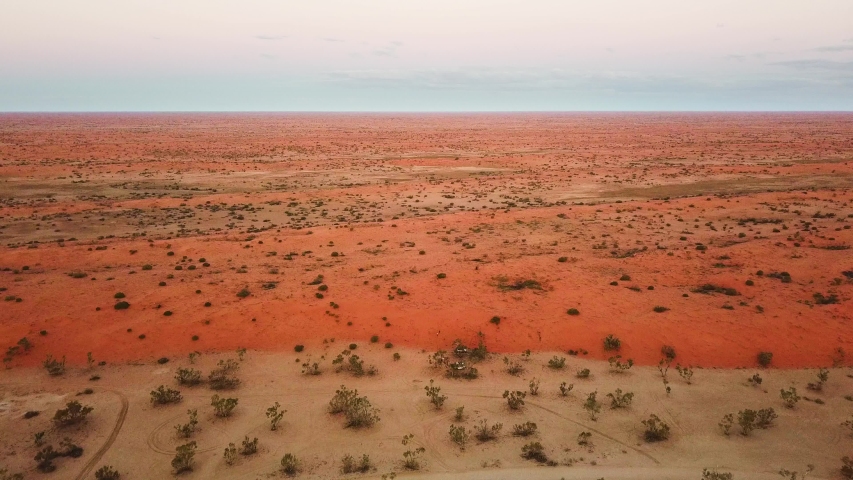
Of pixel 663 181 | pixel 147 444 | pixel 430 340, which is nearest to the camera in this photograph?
pixel 147 444

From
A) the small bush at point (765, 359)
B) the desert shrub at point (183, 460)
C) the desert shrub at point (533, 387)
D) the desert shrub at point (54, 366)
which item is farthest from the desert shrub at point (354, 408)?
the small bush at point (765, 359)

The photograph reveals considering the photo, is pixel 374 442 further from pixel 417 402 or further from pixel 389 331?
pixel 389 331

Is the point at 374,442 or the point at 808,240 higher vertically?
the point at 808,240

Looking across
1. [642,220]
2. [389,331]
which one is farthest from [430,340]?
[642,220]

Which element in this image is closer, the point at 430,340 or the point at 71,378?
the point at 71,378

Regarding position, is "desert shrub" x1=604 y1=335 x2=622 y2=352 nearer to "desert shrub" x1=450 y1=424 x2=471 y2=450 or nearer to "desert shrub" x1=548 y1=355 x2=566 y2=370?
"desert shrub" x1=548 y1=355 x2=566 y2=370

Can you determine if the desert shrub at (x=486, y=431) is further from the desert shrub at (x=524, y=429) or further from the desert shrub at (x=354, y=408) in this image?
the desert shrub at (x=354, y=408)
